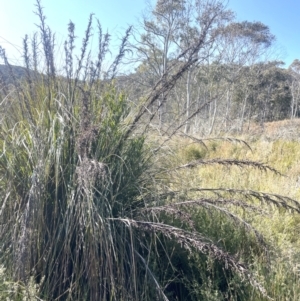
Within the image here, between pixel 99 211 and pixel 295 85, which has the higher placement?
pixel 295 85

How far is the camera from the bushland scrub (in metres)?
1.28

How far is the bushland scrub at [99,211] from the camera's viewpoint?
1275 mm

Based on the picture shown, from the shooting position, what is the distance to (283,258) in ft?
5.10

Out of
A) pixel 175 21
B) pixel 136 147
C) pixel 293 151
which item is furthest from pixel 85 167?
pixel 175 21

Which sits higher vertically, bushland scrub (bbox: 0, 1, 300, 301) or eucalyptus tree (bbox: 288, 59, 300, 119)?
eucalyptus tree (bbox: 288, 59, 300, 119)

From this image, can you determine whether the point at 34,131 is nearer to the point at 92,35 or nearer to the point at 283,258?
the point at 92,35

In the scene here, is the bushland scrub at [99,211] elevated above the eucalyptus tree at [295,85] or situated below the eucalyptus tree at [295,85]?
below

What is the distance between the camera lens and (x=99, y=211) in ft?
4.40

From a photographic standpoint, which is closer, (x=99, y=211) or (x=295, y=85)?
(x=99, y=211)

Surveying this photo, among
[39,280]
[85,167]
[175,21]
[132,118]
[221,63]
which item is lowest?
[39,280]

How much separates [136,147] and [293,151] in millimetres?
4480

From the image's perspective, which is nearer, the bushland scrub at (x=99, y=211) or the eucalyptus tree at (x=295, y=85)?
the bushland scrub at (x=99, y=211)

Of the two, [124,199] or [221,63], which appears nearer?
[124,199]

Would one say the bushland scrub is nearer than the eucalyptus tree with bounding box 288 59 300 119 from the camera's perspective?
Yes
